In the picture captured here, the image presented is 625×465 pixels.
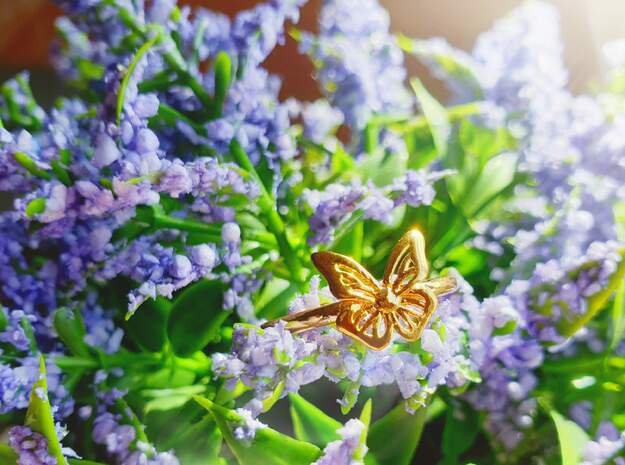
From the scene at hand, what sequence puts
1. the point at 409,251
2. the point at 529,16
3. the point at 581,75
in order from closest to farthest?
the point at 409,251, the point at 529,16, the point at 581,75

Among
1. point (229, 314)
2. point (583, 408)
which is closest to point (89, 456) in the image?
point (229, 314)

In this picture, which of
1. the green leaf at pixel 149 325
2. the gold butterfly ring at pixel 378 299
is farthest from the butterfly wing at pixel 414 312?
the green leaf at pixel 149 325

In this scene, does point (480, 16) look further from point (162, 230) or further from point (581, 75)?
point (162, 230)

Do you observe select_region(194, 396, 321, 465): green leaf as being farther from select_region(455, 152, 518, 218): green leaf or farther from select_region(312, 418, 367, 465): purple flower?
select_region(455, 152, 518, 218): green leaf

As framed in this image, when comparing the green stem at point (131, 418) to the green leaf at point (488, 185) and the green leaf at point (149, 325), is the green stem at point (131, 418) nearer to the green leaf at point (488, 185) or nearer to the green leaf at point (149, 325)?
the green leaf at point (149, 325)

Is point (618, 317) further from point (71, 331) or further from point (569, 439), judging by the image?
point (71, 331)
